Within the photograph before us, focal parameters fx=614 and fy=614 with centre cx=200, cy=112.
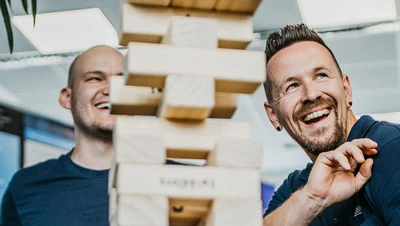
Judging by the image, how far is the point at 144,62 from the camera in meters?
0.96

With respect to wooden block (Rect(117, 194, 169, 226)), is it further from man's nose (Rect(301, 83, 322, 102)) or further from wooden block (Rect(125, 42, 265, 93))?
man's nose (Rect(301, 83, 322, 102))

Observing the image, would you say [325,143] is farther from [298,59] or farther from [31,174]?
[31,174]

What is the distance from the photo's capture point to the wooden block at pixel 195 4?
1063mm

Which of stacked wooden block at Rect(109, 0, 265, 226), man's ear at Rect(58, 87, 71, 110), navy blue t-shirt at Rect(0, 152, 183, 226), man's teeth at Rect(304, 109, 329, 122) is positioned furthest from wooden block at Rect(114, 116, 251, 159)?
man's ear at Rect(58, 87, 71, 110)

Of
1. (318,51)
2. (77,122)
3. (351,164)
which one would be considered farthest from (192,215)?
(77,122)

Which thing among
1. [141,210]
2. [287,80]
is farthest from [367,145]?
[141,210]

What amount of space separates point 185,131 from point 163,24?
7.7 inches

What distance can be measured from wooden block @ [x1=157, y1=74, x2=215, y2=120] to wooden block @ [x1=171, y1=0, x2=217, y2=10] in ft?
0.53

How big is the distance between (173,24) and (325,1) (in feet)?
9.63

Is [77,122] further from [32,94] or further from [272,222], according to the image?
[32,94]

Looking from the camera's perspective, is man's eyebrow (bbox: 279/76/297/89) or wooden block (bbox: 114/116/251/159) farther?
man's eyebrow (bbox: 279/76/297/89)

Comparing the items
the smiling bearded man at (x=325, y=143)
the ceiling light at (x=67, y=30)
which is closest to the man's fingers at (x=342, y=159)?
the smiling bearded man at (x=325, y=143)

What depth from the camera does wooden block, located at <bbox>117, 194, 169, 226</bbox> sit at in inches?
34.6

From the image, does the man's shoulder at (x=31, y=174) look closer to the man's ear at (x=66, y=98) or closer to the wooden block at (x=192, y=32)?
the man's ear at (x=66, y=98)
